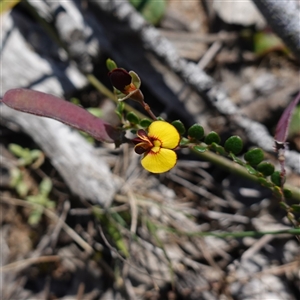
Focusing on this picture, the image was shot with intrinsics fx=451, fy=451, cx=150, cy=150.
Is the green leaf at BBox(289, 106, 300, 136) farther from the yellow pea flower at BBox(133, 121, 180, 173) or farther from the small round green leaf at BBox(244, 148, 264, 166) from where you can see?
the yellow pea flower at BBox(133, 121, 180, 173)

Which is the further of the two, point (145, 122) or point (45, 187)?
point (45, 187)

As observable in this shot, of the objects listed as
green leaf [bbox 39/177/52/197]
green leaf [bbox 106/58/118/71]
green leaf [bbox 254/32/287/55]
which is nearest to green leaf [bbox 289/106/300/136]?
green leaf [bbox 254/32/287/55]

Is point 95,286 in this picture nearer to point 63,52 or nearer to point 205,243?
point 205,243

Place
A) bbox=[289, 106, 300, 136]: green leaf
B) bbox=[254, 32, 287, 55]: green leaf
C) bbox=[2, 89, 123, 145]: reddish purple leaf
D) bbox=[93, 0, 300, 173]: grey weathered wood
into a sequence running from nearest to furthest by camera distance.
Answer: bbox=[2, 89, 123, 145]: reddish purple leaf
bbox=[93, 0, 300, 173]: grey weathered wood
bbox=[289, 106, 300, 136]: green leaf
bbox=[254, 32, 287, 55]: green leaf

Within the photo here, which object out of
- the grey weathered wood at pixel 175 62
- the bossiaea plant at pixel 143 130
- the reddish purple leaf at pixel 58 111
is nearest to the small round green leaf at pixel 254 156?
the bossiaea plant at pixel 143 130

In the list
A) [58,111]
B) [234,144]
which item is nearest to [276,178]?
[234,144]

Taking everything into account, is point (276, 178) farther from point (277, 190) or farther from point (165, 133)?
point (165, 133)

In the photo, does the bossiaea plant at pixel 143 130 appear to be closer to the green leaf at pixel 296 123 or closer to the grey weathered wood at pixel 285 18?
the grey weathered wood at pixel 285 18
